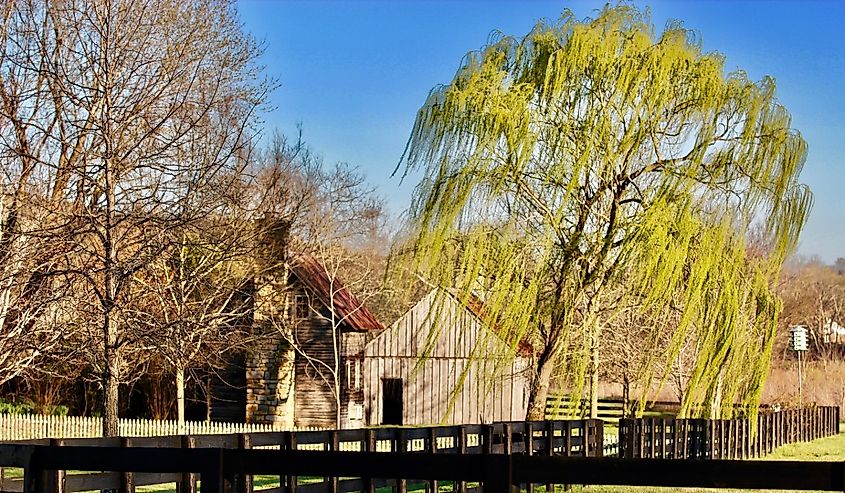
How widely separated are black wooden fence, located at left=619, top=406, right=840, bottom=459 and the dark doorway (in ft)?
49.8

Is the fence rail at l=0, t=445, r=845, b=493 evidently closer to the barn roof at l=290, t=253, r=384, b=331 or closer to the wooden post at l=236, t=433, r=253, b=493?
the wooden post at l=236, t=433, r=253, b=493

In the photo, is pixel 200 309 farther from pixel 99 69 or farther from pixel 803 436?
pixel 803 436

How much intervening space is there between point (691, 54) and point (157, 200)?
921 cm

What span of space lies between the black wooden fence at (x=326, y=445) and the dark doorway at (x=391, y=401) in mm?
25367

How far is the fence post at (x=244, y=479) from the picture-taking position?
781 cm

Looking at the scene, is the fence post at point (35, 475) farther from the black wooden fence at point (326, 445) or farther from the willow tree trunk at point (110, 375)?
the willow tree trunk at point (110, 375)

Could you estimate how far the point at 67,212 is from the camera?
1647 cm

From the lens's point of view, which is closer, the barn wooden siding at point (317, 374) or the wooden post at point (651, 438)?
the wooden post at point (651, 438)

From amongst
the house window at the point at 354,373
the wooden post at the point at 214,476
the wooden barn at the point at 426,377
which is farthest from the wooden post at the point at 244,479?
the house window at the point at 354,373

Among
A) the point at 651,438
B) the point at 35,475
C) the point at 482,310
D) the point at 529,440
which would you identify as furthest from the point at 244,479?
the point at 482,310

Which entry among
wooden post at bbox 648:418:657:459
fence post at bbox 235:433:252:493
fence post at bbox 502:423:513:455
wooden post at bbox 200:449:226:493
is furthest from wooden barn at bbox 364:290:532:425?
wooden post at bbox 200:449:226:493

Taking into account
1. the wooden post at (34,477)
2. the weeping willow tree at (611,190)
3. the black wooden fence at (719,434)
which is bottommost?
the black wooden fence at (719,434)

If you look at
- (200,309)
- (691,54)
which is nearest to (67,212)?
(200,309)

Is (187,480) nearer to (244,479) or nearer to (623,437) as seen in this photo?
(244,479)
